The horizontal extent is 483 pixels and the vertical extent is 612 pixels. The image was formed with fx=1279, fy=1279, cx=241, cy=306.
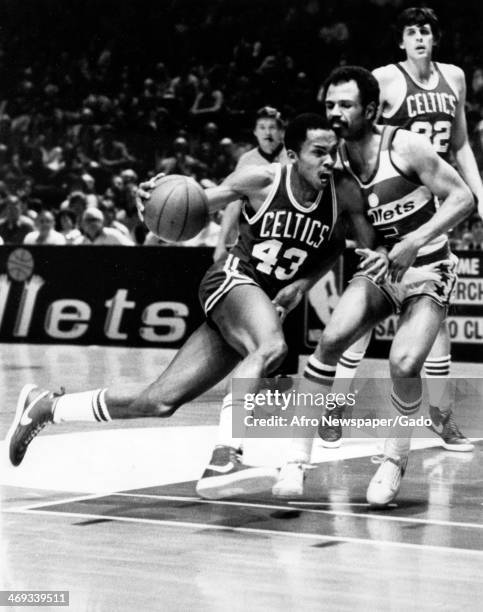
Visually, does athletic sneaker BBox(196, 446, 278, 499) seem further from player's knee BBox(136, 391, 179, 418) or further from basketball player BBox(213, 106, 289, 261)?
basketball player BBox(213, 106, 289, 261)

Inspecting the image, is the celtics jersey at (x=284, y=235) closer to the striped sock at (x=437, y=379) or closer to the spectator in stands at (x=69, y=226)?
the striped sock at (x=437, y=379)

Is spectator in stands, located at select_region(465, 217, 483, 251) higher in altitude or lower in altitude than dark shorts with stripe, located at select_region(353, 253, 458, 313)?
higher

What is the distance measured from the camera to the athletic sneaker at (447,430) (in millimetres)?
7625

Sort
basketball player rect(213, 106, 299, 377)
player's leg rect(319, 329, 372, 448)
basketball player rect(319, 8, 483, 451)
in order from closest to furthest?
player's leg rect(319, 329, 372, 448) → basketball player rect(319, 8, 483, 451) → basketball player rect(213, 106, 299, 377)

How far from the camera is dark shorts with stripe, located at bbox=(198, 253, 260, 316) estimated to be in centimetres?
595

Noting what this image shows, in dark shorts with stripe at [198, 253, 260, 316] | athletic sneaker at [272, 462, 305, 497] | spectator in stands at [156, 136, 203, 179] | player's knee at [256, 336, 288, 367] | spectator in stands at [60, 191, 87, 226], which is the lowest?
athletic sneaker at [272, 462, 305, 497]

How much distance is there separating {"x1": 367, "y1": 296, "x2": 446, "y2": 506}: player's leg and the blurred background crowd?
13966 millimetres

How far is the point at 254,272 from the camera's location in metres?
6.04

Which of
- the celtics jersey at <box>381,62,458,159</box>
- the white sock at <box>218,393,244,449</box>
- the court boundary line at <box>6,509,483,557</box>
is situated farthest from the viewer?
the celtics jersey at <box>381,62,458,159</box>

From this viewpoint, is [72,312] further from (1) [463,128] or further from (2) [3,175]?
(2) [3,175]

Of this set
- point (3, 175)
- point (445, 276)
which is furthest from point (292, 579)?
point (3, 175)

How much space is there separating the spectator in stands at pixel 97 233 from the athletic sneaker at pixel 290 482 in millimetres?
9971

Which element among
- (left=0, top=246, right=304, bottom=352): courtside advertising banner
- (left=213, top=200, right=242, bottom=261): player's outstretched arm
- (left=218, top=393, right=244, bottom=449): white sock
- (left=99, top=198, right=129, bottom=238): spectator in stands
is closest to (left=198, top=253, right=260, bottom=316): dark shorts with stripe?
(left=218, top=393, right=244, bottom=449): white sock

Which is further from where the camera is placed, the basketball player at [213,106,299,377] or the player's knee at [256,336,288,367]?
the basketball player at [213,106,299,377]
